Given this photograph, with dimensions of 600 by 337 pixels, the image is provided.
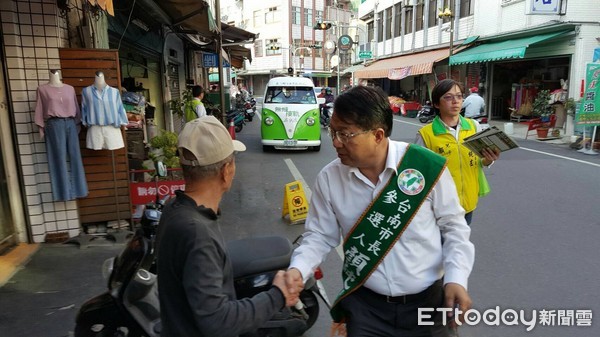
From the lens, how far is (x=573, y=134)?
42.1 ft

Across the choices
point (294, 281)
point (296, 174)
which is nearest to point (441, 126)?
point (294, 281)

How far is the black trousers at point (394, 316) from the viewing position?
1.79 metres

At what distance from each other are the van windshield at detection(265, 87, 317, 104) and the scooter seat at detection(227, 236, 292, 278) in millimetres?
8880

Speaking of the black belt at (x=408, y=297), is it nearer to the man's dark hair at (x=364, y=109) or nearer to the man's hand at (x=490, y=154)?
the man's dark hair at (x=364, y=109)

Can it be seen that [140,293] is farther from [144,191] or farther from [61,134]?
[144,191]

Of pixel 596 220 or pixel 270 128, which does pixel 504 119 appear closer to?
pixel 270 128

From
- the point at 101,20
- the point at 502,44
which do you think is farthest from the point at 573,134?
the point at 101,20

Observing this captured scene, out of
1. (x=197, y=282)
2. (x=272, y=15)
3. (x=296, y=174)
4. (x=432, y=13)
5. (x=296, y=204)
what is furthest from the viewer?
(x=272, y=15)

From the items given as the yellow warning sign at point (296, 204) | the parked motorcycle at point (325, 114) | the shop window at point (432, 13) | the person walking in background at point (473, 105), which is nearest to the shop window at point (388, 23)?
the shop window at point (432, 13)

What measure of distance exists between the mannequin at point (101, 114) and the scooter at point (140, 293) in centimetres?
247

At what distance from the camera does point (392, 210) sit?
175cm

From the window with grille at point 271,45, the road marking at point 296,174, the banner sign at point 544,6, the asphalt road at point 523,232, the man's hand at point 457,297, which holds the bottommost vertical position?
the asphalt road at point 523,232

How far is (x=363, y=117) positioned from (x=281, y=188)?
6.08m

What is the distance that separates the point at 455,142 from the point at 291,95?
8.82m
